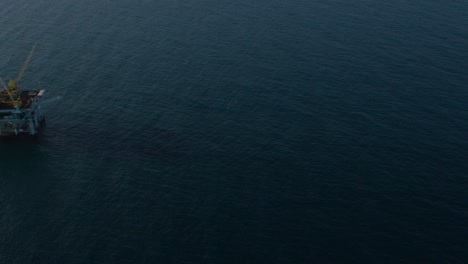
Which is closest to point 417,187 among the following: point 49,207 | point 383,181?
point 383,181

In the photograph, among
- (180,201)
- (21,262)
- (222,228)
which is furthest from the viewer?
(180,201)

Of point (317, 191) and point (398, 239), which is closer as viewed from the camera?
point (398, 239)

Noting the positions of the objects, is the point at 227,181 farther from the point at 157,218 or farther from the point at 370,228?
the point at 370,228

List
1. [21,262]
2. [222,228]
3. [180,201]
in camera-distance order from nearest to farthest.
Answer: [21,262] → [222,228] → [180,201]

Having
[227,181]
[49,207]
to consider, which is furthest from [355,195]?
[49,207]

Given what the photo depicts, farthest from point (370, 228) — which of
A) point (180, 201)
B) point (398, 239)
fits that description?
point (180, 201)

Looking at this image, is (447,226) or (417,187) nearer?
(447,226)

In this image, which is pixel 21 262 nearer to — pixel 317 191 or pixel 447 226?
pixel 317 191
